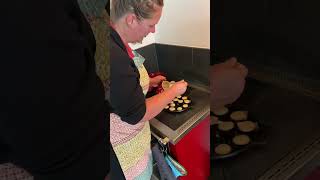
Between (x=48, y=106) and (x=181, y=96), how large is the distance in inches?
7.6

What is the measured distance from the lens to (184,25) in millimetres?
342

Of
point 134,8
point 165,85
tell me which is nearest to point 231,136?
point 165,85

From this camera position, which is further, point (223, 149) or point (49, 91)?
point (223, 149)

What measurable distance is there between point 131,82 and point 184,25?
0.11 m

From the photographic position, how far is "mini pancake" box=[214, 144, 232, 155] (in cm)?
38

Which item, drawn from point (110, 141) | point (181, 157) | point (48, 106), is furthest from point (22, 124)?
point (181, 157)

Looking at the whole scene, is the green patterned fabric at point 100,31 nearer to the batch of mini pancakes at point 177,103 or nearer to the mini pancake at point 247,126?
the batch of mini pancakes at point 177,103

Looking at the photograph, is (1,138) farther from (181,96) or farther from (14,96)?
(181,96)

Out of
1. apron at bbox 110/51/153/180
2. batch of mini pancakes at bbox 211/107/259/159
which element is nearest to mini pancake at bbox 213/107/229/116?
batch of mini pancakes at bbox 211/107/259/159

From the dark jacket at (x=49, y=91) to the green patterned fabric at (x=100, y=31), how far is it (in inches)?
0.5

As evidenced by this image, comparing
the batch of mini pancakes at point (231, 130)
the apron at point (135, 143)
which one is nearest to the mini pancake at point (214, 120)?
the batch of mini pancakes at point (231, 130)

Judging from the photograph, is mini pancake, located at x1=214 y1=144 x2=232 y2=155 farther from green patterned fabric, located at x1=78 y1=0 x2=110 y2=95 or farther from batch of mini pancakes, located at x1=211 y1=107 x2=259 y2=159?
green patterned fabric, located at x1=78 y1=0 x2=110 y2=95

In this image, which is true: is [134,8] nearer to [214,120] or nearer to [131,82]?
[131,82]

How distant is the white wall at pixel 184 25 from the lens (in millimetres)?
324
